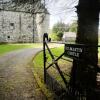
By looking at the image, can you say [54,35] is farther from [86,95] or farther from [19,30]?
[86,95]

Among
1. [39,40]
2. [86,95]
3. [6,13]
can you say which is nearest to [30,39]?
[39,40]

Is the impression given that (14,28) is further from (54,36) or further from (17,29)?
(54,36)

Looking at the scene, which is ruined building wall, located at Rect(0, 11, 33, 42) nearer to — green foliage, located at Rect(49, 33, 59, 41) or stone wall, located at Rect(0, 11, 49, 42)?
stone wall, located at Rect(0, 11, 49, 42)

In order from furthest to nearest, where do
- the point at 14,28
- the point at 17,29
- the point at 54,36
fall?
the point at 54,36
the point at 17,29
the point at 14,28

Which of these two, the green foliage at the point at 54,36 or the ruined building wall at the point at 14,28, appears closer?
the ruined building wall at the point at 14,28

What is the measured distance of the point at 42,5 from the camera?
9398 mm

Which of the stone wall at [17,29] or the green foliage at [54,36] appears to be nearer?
the stone wall at [17,29]

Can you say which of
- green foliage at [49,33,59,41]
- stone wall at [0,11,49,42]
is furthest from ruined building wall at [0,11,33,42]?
green foliage at [49,33,59,41]

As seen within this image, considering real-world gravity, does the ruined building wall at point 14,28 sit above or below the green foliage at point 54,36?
above

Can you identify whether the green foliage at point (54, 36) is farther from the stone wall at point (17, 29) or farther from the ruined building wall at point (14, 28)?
the ruined building wall at point (14, 28)

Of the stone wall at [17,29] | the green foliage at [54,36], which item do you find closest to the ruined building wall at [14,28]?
the stone wall at [17,29]

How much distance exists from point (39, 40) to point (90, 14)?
1742 inches

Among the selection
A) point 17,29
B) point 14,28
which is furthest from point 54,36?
point 14,28

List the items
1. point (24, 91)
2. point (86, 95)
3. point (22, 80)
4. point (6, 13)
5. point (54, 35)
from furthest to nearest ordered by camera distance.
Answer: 1. point (54, 35)
2. point (6, 13)
3. point (22, 80)
4. point (24, 91)
5. point (86, 95)
